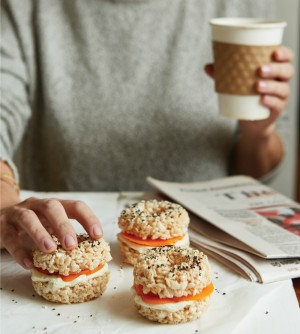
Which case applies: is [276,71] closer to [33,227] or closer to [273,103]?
[273,103]

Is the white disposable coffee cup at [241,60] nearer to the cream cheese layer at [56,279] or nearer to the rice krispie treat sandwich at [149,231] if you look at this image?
the rice krispie treat sandwich at [149,231]

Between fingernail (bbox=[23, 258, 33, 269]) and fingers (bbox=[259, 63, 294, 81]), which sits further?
fingers (bbox=[259, 63, 294, 81])

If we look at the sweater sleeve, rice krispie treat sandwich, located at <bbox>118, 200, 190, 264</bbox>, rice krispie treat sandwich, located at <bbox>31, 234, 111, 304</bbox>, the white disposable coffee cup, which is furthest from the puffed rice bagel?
the sweater sleeve

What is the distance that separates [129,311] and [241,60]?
1.86 feet

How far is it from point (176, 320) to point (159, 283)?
5cm

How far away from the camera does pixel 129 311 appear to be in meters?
0.84

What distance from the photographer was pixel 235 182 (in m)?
1.35

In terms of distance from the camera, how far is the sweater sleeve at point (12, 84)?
1.43 metres

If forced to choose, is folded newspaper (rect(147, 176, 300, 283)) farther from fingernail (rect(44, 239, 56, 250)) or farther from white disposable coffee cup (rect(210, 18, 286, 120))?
fingernail (rect(44, 239, 56, 250))

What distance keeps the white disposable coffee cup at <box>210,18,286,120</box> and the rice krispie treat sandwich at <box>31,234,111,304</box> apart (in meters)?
0.49

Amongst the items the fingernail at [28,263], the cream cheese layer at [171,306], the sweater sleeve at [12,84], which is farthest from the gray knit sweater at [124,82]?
the cream cheese layer at [171,306]

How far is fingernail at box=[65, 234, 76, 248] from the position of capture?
0.87 m

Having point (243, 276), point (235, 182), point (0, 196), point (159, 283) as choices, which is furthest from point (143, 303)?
point (235, 182)

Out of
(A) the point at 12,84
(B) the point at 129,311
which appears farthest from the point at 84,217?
(A) the point at 12,84
